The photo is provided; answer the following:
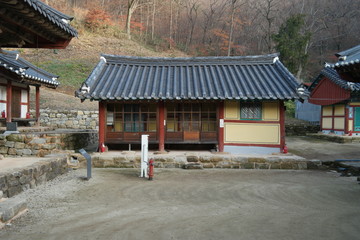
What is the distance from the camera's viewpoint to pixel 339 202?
6047 mm

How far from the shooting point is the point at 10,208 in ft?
15.1

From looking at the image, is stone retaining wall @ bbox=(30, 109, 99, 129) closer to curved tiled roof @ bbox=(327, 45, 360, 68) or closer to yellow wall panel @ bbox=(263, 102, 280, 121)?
yellow wall panel @ bbox=(263, 102, 280, 121)

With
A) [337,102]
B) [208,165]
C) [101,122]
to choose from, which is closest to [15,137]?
[101,122]

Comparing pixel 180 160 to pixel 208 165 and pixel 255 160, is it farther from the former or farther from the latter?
pixel 255 160

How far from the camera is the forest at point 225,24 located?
36.5 meters

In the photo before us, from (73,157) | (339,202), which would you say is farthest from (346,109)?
(73,157)

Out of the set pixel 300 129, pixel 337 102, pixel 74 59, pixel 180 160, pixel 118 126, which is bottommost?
pixel 180 160

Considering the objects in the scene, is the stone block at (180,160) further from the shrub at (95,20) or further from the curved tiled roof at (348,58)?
the shrub at (95,20)

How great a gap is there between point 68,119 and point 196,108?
11179 mm

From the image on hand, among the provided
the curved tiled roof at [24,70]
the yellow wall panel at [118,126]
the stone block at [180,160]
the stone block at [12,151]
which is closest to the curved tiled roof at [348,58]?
the stone block at [180,160]

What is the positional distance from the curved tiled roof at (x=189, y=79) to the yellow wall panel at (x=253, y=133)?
1435 millimetres

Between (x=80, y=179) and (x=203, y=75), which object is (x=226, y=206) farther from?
(x=203, y=75)

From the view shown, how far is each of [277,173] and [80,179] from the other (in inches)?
267

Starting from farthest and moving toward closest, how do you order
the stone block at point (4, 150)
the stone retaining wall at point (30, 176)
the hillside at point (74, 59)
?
the hillside at point (74, 59), the stone block at point (4, 150), the stone retaining wall at point (30, 176)
